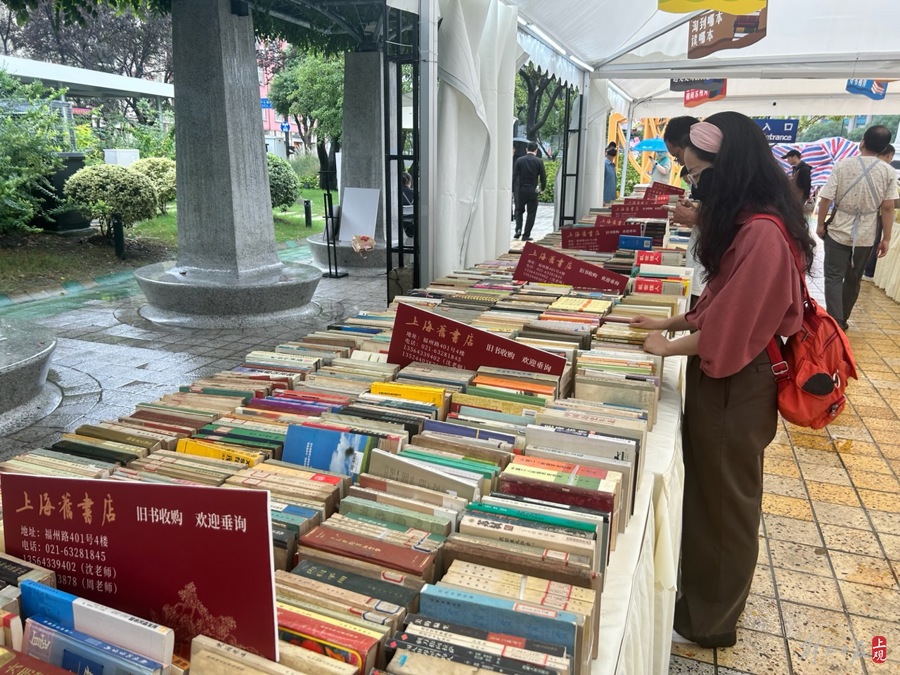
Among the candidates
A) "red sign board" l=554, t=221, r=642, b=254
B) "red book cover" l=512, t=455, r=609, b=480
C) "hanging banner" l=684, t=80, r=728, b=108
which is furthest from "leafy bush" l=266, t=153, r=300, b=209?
"red book cover" l=512, t=455, r=609, b=480

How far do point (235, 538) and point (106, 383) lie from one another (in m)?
4.80

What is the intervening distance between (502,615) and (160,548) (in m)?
0.60

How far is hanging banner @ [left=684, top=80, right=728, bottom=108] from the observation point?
36.6 feet

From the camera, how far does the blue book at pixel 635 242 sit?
16.3ft

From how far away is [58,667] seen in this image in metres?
1.02

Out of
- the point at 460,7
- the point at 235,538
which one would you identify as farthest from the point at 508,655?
the point at 460,7

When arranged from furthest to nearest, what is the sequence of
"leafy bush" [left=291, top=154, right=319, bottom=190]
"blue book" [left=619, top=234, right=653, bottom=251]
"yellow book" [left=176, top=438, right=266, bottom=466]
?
"leafy bush" [left=291, top=154, right=319, bottom=190] → "blue book" [left=619, top=234, right=653, bottom=251] → "yellow book" [left=176, top=438, right=266, bottom=466]

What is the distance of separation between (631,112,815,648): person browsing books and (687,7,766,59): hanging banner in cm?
464

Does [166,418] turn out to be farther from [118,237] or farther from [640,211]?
[118,237]

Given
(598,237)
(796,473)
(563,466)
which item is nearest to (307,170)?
(598,237)

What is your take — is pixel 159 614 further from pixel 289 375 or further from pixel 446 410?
pixel 289 375

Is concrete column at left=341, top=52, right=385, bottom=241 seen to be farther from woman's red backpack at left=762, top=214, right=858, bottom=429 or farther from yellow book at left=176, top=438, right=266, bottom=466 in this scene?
yellow book at left=176, top=438, right=266, bottom=466

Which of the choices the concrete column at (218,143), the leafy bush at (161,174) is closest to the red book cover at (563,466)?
the concrete column at (218,143)

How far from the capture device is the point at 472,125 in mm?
4488
